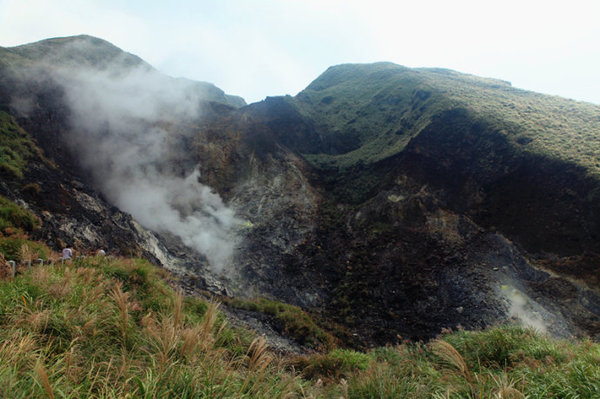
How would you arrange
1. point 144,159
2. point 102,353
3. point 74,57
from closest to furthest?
point 102,353 < point 144,159 < point 74,57

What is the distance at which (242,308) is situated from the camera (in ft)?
38.4

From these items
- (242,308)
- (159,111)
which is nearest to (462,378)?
(242,308)

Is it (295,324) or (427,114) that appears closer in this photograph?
(295,324)

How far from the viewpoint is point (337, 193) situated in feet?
74.1

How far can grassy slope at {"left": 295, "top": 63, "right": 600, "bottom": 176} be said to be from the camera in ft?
53.9

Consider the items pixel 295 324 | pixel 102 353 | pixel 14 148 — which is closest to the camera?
pixel 102 353

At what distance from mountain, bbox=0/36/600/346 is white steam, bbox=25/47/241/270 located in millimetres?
112

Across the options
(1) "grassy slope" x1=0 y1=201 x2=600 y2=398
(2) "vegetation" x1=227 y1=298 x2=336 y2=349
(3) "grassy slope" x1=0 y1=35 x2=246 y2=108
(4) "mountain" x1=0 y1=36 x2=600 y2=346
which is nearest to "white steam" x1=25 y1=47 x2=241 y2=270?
(4) "mountain" x1=0 y1=36 x2=600 y2=346

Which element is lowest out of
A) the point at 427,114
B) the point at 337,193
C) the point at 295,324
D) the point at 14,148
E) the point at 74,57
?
the point at 295,324

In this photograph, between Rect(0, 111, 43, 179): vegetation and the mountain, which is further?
Rect(0, 111, 43, 179): vegetation

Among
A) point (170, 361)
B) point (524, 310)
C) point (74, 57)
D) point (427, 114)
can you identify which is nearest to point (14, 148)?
point (74, 57)

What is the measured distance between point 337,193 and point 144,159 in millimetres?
14443

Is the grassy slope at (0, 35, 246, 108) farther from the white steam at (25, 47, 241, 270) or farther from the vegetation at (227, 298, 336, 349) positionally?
the vegetation at (227, 298, 336, 349)

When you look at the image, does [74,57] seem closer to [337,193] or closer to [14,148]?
[14,148]
